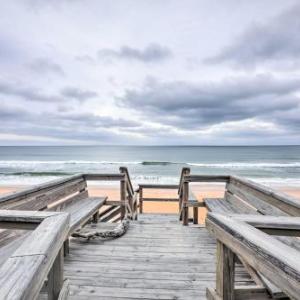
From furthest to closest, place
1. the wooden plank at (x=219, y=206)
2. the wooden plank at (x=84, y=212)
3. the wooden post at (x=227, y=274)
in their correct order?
the wooden plank at (x=219, y=206) → the wooden plank at (x=84, y=212) → the wooden post at (x=227, y=274)

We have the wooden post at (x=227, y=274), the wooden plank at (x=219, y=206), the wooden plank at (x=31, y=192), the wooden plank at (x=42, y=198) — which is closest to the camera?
the wooden post at (x=227, y=274)

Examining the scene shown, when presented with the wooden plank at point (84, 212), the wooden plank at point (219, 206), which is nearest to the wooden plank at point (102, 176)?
the wooden plank at point (84, 212)

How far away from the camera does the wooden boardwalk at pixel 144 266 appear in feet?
8.01

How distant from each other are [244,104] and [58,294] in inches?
2415

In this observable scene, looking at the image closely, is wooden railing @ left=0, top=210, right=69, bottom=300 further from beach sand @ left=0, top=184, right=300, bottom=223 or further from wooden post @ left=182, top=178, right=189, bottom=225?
beach sand @ left=0, top=184, right=300, bottom=223

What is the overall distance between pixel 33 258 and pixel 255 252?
1.02 metres

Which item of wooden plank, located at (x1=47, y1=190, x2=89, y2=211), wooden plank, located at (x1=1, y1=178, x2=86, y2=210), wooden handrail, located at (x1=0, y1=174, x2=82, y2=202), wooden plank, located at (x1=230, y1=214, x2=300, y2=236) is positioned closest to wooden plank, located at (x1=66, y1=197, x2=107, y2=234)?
wooden plank, located at (x1=47, y1=190, x2=89, y2=211)

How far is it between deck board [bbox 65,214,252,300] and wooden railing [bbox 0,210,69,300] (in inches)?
50.4

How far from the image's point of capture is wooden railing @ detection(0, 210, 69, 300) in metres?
0.80

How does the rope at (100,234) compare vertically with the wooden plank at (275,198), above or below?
below

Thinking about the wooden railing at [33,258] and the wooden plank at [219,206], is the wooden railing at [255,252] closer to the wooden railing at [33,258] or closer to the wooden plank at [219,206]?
the wooden railing at [33,258]

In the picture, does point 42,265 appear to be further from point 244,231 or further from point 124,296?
point 124,296

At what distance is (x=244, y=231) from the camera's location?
4.20 ft

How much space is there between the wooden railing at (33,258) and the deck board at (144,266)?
128 centimetres
